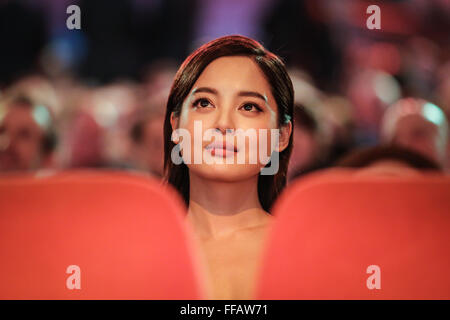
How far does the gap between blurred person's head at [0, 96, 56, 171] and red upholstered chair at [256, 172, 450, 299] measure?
149 centimetres

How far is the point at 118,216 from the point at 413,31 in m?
5.42

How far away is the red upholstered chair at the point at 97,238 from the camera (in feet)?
2.67

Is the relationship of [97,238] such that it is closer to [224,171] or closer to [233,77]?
[224,171]

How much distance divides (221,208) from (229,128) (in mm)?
184

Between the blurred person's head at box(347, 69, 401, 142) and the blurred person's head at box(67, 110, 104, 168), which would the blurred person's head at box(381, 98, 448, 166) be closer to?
the blurred person's head at box(347, 69, 401, 142)

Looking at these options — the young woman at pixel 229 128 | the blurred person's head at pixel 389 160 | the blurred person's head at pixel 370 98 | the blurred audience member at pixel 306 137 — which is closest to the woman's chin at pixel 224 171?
the young woman at pixel 229 128

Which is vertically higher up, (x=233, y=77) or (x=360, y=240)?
(x=233, y=77)

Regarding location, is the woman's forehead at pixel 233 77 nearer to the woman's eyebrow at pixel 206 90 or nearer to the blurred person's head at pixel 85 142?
the woman's eyebrow at pixel 206 90

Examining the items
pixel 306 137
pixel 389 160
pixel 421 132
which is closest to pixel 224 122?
pixel 389 160

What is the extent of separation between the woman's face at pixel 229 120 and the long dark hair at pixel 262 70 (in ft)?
0.05

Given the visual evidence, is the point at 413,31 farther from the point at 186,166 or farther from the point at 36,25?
the point at 186,166

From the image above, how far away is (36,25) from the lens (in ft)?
12.5

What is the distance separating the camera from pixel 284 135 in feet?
4.29
